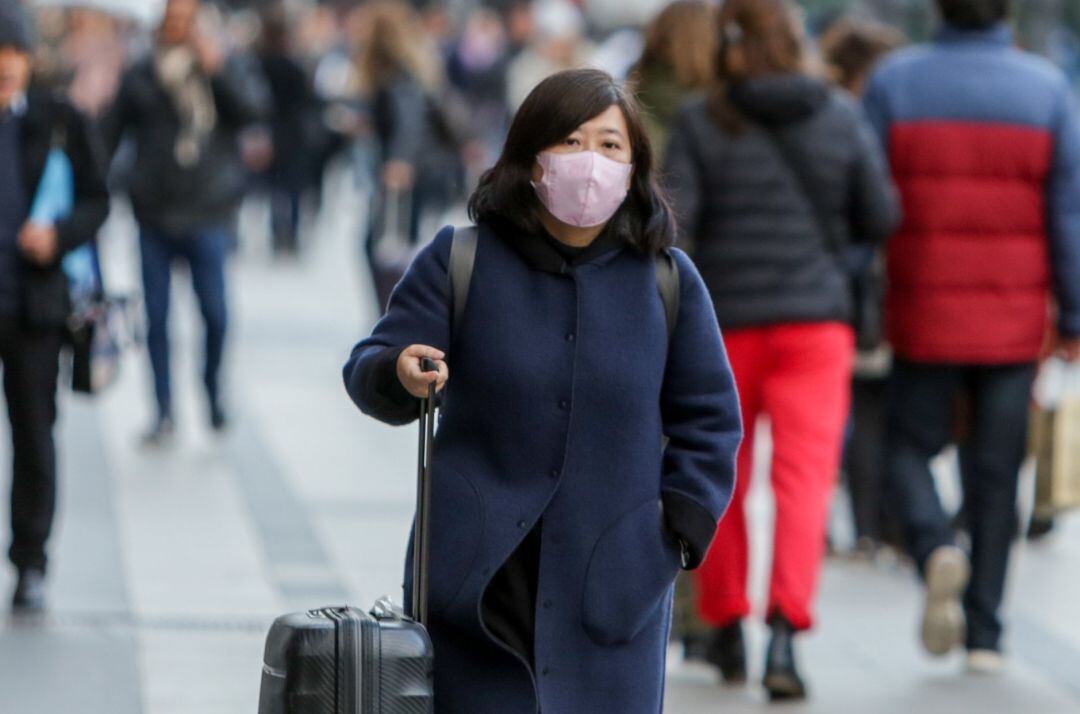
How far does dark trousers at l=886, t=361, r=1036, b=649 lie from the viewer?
23.8 feet

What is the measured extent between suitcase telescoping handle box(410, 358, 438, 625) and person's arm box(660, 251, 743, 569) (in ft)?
1.52

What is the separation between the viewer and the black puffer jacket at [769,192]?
679 cm

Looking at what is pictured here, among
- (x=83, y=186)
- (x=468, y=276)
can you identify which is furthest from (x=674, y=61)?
(x=468, y=276)

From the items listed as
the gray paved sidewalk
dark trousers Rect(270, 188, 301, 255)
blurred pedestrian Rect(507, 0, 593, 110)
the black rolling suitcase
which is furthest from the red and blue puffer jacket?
dark trousers Rect(270, 188, 301, 255)

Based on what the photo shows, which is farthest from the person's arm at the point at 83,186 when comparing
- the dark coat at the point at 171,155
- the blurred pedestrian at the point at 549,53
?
the blurred pedestrian at the point at 549,53

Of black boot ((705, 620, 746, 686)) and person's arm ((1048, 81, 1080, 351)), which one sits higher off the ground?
person's arm ((1048, 81, 1080, 351))

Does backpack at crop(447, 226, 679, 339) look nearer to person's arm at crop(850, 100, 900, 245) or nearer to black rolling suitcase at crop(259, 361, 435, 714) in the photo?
black rolling suitcase at crop(259, 361, 435, 714)

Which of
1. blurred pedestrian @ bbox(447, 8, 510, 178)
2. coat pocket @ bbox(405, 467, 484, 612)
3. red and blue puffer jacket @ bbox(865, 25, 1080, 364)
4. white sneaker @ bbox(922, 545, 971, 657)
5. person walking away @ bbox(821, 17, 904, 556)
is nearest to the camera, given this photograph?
coat pocket @ bbox(405, 467, 484, 612)

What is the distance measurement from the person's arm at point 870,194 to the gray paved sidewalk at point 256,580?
4.26 feet

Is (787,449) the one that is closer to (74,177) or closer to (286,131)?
(74,177)

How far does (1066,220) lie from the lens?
7125 millimetres

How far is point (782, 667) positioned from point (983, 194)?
5.05ft

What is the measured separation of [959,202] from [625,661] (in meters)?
3.21

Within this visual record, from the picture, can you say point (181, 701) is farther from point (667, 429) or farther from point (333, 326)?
point (333, 326)
